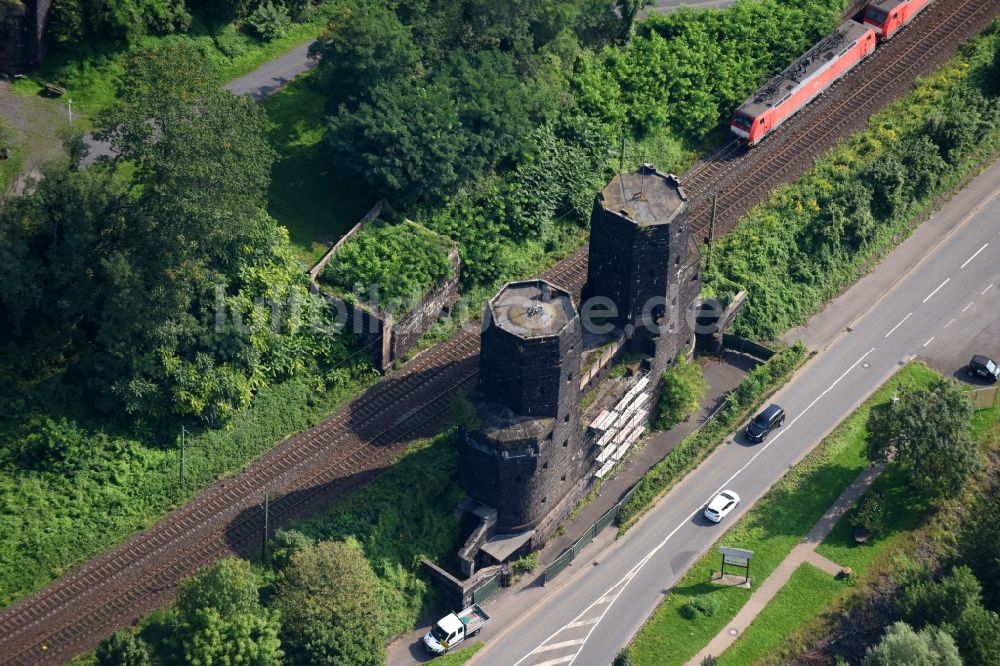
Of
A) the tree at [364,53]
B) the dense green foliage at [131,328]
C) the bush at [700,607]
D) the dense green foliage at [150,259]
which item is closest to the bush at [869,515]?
the bush at [700,607]

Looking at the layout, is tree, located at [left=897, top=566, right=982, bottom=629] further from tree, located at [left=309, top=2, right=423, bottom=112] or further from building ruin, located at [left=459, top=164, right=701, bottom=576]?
tree, located at [left=309, top=2, right=423, bottom=112]

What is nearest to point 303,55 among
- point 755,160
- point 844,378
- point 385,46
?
point 385,46

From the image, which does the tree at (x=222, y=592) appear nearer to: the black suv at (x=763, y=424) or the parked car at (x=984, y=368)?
the black suv at (x=763, y=424)

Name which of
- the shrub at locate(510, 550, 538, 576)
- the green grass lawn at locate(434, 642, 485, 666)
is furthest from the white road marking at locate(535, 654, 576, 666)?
the shrub at locate(510, 550, 538, 576)

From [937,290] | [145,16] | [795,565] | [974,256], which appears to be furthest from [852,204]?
[145,16]

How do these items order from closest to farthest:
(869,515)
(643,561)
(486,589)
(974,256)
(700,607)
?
(700,607), (486,589), (643,561), (869,515), (974,256)

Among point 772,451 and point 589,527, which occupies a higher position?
point 772,451

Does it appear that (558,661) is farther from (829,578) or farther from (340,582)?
(829,578)
